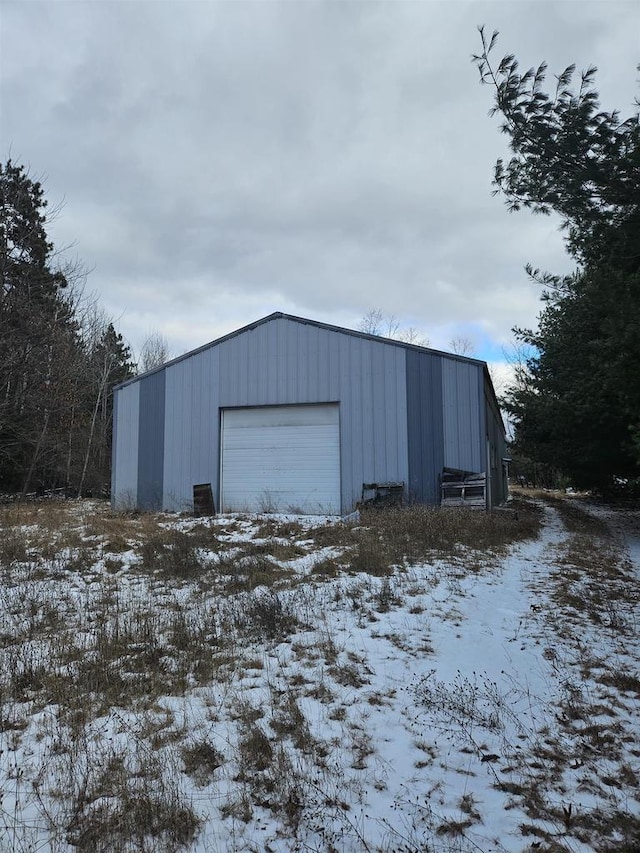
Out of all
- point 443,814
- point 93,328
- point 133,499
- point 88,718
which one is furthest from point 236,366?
point 93,328

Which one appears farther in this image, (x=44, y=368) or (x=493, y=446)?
(x=493, y=446)

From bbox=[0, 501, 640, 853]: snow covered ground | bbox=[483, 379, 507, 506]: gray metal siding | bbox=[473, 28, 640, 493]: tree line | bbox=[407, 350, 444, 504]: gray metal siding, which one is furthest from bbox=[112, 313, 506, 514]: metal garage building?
bbox=[0, 501, 640, 853]: snow covered ground

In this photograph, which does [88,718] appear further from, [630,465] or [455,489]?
[630,465]

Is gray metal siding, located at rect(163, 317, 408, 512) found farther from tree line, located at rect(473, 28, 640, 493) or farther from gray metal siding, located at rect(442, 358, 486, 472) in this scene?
tree line, located at rect(473, 28, 640, 493)

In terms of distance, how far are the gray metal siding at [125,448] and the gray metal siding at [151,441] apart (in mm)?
206

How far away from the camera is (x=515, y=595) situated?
21.5 ft

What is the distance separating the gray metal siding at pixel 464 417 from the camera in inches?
546

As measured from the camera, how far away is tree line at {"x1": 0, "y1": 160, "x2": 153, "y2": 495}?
39.2ft

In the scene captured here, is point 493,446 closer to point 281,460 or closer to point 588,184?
point 281,460

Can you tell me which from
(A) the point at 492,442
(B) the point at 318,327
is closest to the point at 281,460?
(B) the point at 318,327

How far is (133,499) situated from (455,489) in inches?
373

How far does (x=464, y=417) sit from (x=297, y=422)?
448 cm

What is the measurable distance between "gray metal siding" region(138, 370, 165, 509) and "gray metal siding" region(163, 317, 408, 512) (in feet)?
0.87

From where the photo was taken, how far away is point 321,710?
383cm
